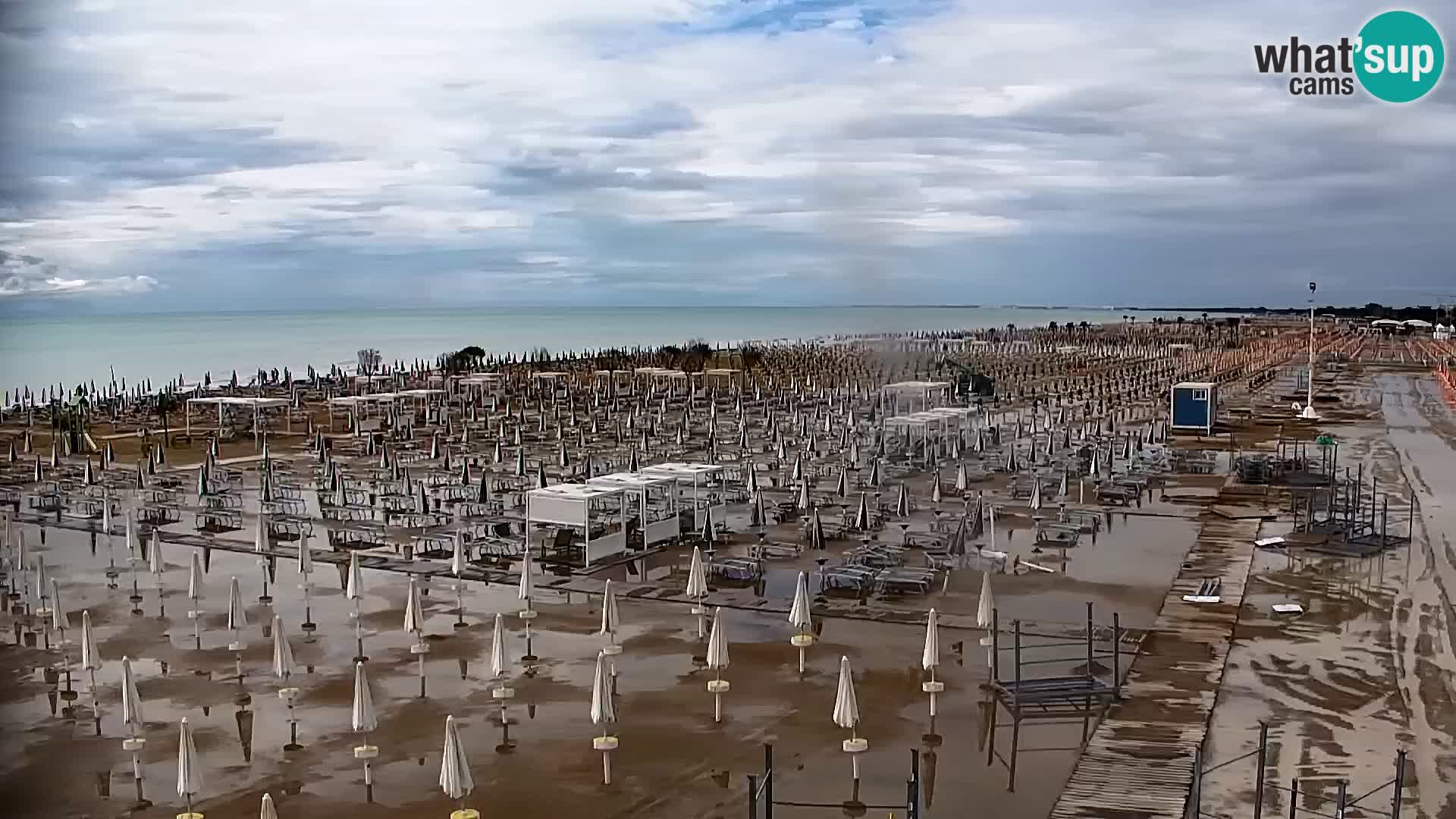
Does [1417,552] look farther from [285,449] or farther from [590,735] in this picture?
[285,449]

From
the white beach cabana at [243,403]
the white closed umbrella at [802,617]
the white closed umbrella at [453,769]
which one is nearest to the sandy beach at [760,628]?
the white closed umbrella at [802,617]

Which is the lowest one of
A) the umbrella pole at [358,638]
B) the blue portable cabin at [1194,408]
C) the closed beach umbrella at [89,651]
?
the umbrella pole at [358,638]

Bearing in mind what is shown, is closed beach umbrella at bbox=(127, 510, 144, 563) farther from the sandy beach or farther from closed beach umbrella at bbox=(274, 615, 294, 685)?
closed beach umbrella at bbox=(274, 615, 294, 685)

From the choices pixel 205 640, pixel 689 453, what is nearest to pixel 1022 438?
pixel 689 453

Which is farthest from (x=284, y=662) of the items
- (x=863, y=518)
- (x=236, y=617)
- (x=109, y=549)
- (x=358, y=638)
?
(x=863, y=518)

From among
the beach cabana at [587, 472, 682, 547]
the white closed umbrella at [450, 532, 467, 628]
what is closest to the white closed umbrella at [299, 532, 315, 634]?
the white closed umbrella at [450, 532, 467, 628]

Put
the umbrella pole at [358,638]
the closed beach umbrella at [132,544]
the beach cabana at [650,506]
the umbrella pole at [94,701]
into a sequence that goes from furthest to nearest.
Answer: the beach cabana at [650,506], the closed beach umbrella at [132,544], the umbrella pole at [358,638], the umbrella pole at [94,701]

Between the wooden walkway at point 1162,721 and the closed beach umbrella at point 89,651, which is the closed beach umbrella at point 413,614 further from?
the wooden walkway at point 1162,721
